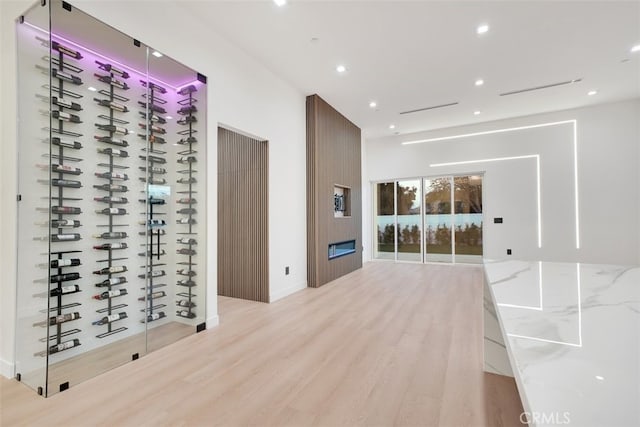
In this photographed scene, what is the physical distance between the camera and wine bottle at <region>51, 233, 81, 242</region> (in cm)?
231

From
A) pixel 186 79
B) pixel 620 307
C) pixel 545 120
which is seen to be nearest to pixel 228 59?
pixel 186 79

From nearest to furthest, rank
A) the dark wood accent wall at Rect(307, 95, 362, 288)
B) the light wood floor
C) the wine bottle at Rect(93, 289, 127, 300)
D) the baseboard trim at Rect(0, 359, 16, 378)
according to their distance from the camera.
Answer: the light wood floor, the baseboard trim at Rect(0, 359, 16, 378), the wine bottle at Rect(93, 289, 127, 300), the dark wood accent wall at Rect(307, 95, 362, 288)

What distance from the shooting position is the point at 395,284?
205 inches

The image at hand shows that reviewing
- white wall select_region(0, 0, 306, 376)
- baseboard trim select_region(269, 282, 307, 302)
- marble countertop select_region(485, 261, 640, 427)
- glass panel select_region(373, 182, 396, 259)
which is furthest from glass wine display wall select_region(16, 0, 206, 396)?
glass panel select_region(373, 182, 396, 259)

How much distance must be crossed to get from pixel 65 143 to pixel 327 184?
3.80 metres

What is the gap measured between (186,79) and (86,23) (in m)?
0.92

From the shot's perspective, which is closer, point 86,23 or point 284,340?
point 86,23

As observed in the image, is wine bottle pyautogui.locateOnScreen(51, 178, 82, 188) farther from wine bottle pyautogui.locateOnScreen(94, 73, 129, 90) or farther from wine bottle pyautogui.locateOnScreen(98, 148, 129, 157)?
wine bottle pyautogui.locateOnScreen(94, 73, 129, 90)

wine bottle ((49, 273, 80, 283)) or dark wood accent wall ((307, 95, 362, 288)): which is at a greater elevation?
dark wood accent wall ((307, 95, 362, 288))

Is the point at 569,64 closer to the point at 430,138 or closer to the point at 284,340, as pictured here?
the point at 430,138

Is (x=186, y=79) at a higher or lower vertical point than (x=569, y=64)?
lower

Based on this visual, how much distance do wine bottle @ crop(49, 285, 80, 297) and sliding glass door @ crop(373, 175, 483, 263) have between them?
686 cm

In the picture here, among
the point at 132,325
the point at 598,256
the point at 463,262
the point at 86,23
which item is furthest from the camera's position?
the point at 463,262

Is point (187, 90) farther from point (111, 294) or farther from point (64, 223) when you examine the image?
point (111, 294)
